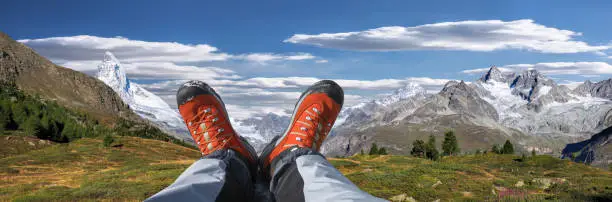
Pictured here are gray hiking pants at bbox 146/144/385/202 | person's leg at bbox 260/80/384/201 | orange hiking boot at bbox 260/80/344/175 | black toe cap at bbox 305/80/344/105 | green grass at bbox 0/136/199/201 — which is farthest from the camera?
green grass at bbox 0/136/199/201

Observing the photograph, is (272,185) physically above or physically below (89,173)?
above

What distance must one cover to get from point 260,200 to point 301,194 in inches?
66.8

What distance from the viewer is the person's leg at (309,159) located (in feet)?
16.3

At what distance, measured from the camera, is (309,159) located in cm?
623

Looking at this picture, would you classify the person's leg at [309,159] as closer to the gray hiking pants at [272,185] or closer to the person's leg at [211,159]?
the gray hiking pants at [272,185]

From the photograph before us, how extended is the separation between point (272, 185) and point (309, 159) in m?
0.71

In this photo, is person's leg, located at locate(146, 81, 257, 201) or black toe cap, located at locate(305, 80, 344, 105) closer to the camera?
person's leg, located at locate(146, 81, 257, 201)

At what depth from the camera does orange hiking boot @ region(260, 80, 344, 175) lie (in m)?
7.99

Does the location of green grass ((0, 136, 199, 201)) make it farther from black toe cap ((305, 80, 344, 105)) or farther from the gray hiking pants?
the gray hiking pants

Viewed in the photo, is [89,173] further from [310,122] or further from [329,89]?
[310,122]

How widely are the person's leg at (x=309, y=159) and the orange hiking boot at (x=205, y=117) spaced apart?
913 mm

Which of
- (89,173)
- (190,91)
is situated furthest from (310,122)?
(89,173)

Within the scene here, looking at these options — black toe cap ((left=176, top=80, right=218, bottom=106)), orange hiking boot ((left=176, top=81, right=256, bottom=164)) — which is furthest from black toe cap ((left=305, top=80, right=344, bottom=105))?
black toe cap ((left=176, top=80, right=218, bottom=106))

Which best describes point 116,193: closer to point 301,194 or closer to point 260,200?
point 260,200
